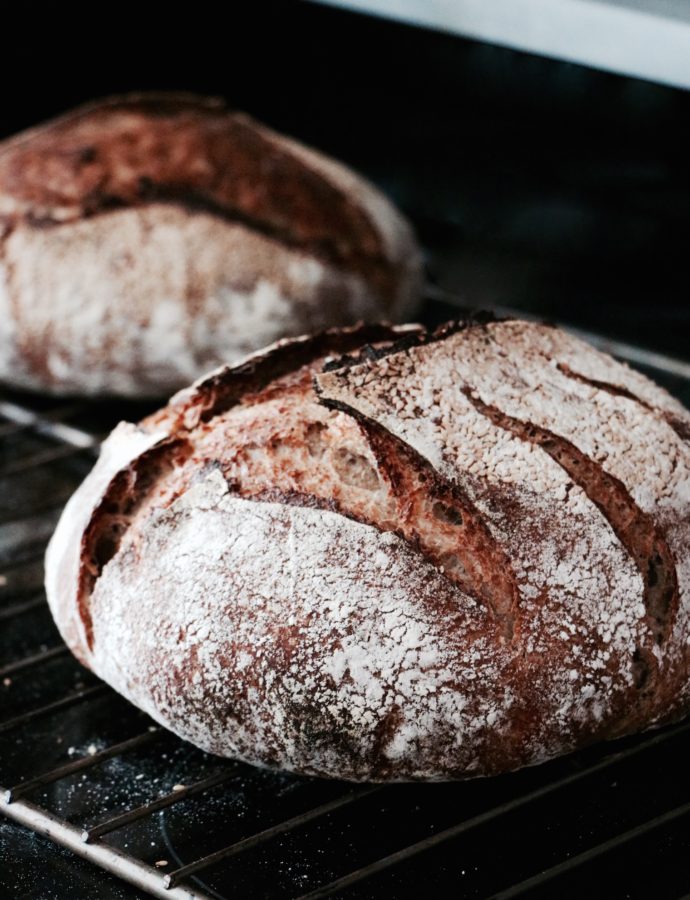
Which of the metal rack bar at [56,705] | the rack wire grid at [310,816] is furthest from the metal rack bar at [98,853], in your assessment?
the metal rack bar at [56,705]

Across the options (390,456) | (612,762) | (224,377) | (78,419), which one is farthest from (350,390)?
(78,419)

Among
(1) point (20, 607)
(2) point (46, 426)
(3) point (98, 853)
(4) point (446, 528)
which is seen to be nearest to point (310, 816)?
(3) point (98, 853)

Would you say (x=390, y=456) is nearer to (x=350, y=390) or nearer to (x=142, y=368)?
(x=350, y=390)

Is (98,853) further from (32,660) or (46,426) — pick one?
(46,426)

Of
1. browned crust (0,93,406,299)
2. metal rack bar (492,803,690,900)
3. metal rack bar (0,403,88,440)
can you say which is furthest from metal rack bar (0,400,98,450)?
metal rack bar (492,803,690,900)

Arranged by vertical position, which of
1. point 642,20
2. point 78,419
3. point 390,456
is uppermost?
point 642,20
